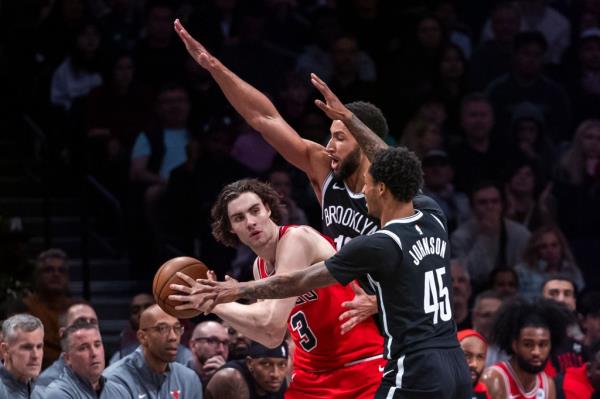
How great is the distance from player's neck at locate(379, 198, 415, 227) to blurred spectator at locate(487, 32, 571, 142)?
6.33 metres

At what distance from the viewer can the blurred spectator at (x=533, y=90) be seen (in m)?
11.9

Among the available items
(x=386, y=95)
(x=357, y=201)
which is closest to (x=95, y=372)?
(x=357, y=201)

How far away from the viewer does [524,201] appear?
435 inches

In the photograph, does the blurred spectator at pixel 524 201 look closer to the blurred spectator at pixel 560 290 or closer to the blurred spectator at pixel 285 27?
the blurred spectator at pixel 560 290

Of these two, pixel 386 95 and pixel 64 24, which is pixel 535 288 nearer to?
pixel 386 95

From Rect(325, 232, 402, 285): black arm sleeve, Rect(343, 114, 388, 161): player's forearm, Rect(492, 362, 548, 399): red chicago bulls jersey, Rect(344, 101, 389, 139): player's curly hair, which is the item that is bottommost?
Rect(492, 362, 548, 399): red chicago bulls jersey

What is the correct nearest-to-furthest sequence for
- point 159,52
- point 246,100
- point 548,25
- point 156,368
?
point 246,100, point 156,368, point 159,52, point 548,25

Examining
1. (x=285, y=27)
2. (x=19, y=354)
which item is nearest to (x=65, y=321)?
(x=19, y=354)

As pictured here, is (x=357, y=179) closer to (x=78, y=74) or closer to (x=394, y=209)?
(x=394, y=209)

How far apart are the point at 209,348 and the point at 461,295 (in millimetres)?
2068

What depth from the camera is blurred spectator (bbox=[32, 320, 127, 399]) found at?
7684 millimetres

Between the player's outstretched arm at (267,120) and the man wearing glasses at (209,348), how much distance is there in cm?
192

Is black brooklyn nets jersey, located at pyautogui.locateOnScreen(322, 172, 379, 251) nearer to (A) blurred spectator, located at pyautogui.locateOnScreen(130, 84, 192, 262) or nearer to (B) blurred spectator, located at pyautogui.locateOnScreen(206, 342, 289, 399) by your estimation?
(B) blurred spectator, located at pyautogui.locateOnScreen(206, 342, 289, 399)

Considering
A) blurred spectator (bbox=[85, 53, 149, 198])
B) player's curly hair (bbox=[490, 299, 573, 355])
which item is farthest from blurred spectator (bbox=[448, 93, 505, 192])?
player's curly hair (bbox=[490, 299, 573, 355])
